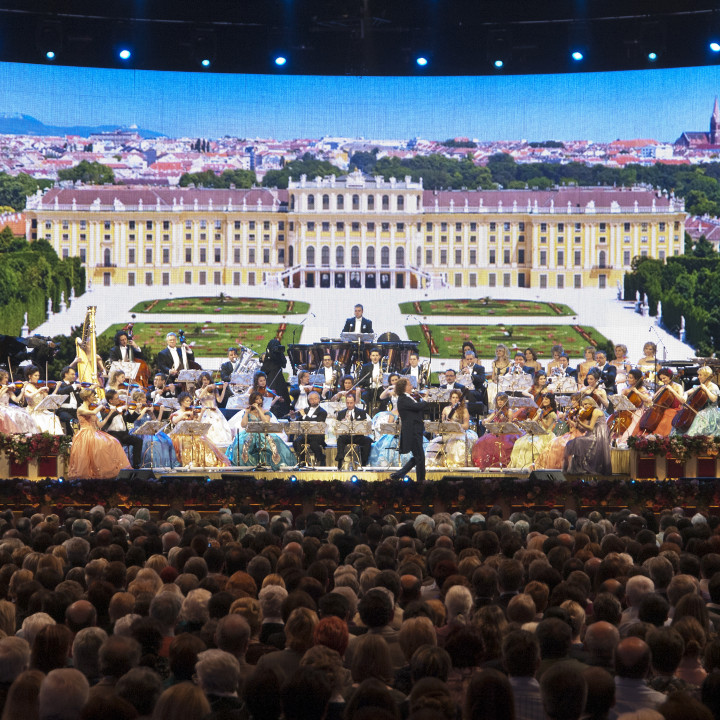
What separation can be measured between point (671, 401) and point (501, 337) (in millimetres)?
18917

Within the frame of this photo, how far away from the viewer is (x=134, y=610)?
6.69 m

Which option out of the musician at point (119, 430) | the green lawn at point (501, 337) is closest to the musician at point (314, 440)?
the musician at point (119, 430)

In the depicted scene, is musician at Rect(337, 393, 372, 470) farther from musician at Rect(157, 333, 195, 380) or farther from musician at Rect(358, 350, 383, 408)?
musician at Rect(157, 333, 195, 380)

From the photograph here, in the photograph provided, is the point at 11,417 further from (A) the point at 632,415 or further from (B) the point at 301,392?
(A) the point at 632,415

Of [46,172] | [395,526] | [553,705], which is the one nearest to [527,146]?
[46,172]

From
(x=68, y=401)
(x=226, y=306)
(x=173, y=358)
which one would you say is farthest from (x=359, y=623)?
(x=226, y=306)

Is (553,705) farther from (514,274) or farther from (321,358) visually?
(514,274)

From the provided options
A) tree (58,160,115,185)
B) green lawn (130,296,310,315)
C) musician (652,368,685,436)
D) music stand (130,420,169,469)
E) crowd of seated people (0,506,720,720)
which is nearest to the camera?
crowd of seated people (0,506,720,720)

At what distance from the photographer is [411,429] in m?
15.2

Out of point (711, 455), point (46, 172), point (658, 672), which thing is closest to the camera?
point (658, 672)

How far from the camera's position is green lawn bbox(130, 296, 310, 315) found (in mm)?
34709

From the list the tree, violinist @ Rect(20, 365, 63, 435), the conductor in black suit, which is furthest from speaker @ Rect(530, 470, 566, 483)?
the tree

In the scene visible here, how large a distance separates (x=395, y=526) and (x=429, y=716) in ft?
17.3

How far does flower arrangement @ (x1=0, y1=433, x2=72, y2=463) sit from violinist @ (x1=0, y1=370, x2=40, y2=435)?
90 centimetres
